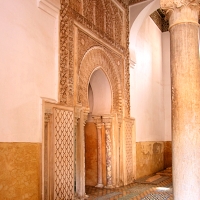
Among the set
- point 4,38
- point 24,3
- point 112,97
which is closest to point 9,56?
point 4,38

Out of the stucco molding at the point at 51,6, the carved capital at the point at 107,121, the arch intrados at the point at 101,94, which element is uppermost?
the stucco molding at the point at 51,6

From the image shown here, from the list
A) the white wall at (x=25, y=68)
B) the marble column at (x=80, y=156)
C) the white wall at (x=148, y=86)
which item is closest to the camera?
the white wall at (x=25, y=68)

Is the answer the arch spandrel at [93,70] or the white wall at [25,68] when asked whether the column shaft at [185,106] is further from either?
the arch spandrel at [93,70]

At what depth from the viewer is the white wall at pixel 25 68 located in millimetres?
4113

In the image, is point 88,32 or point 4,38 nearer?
point 4,38

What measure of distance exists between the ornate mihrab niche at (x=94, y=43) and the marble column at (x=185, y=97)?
2.22 meters

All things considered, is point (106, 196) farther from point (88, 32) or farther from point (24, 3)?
point (24, 3)

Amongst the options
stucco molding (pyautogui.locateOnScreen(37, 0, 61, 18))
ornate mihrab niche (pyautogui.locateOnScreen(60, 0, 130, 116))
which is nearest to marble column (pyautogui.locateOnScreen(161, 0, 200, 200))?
stucco molding (pyautogui.locateOnScreen(37, 0, 61, 18))

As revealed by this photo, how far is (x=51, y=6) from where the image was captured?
516 centimetres

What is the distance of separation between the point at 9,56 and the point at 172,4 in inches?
95.3

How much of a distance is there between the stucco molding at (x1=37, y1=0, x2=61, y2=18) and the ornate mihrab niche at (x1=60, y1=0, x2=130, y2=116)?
0.16m

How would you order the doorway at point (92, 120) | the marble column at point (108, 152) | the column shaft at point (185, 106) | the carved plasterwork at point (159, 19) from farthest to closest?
the carved plasterwork at point (159, 19) → the doorway at point (92, 120) → the marble column at point (108, 152) → the column shaft at point (185, 106)

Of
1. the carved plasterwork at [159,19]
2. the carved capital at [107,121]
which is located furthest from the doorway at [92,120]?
the carved plasterwork at [159,19]

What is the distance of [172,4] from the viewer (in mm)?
3941
